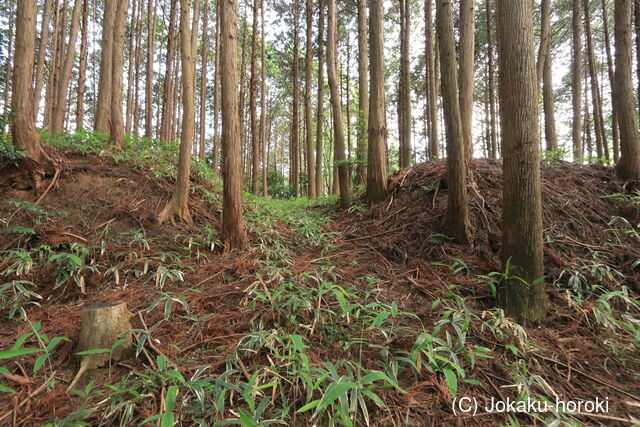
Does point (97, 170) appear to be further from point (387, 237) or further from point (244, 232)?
point (387, 237)

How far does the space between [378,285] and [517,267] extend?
1300mm

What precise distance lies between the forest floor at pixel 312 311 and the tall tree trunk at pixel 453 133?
0.89 feet

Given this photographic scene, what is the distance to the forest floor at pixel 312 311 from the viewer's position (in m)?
1.56

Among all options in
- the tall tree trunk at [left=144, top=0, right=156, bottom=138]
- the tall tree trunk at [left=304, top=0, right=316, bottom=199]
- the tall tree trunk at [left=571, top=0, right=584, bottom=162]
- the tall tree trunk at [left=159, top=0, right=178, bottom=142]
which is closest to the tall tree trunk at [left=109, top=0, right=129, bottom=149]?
the tall tree trunk at [left=159, top=0, right=178, bottom=142]

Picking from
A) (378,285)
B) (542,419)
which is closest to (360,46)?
(378,285)

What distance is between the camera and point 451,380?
1631 millimetres

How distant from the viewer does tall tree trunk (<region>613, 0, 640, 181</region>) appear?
12.3 ft

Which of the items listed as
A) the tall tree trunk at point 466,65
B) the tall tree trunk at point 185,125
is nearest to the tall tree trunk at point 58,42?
the tall tree trunk at point 185,125

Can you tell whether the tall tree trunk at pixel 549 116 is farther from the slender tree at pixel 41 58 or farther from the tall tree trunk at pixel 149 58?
the slender tree at pixel 41 58

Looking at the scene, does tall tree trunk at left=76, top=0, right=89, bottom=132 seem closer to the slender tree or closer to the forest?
the slender tree

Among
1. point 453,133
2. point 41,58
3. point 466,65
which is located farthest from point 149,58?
point 453,133

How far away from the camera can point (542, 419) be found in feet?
4.84

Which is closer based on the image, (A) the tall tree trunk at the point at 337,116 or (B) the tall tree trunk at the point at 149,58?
(A) the tall tree trunk at the point at 337,116

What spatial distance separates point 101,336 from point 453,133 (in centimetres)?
400
